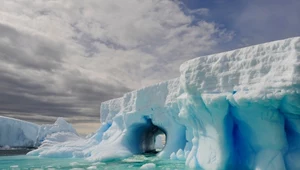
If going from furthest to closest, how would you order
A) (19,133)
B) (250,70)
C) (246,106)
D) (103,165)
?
1. (19,133)
2. (103,165)
3. (250,70)
4. (246,106)

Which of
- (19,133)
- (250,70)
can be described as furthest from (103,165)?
(19,133)

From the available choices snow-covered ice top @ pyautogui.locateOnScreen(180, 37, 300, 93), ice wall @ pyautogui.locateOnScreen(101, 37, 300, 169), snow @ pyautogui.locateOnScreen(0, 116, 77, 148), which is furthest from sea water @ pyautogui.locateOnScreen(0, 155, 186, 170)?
snow @ pyautogui.locateOnScreen(0, 116, 77, 148)

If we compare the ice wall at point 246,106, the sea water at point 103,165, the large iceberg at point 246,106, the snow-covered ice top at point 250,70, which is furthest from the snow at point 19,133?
the snow-covered ice top at point 250,70

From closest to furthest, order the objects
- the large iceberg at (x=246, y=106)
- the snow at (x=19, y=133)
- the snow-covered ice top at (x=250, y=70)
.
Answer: the snow-covered ice top at (x=250, y=70) < the large iceberg at (x=246, y=106) < the snow at (x=19, y=133)

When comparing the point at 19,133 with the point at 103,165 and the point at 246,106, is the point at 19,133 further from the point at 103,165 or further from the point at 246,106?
the point at 246,106

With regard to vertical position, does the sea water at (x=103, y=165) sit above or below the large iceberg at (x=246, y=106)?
below

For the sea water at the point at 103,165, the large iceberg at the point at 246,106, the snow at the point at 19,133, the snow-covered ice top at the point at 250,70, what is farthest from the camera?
the snow at the point at 19,133

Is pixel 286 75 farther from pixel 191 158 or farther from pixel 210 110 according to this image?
pixel 191 158

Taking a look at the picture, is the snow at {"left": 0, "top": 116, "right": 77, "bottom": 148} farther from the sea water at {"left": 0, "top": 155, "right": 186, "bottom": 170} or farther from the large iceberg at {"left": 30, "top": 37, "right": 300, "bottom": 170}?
the large iceberg at {"left": 30, "top": 37, "right": 300, "bottom": 170}

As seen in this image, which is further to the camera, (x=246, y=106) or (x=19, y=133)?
(x=19, y=133)

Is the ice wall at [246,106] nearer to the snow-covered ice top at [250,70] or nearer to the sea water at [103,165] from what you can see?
the snow-covered ice top at [250,70]

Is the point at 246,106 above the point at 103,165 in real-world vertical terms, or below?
above

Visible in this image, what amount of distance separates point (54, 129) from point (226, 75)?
2292 centimetres

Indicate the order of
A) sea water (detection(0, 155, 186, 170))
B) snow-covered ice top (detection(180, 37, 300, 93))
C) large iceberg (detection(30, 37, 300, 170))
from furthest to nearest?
1. sea water (detection(0, 155, 186, 170))
2. large iceberg (detection(30, 37, 300, 170))
3. snow-covered ice top (detection(180, 37, 300, 93))
